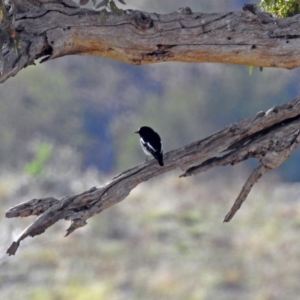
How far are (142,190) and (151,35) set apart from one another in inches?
1151

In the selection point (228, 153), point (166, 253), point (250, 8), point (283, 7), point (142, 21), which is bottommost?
point (228, 153)

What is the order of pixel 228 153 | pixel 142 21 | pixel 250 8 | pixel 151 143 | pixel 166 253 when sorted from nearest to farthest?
1. pixel 142 21
2. pixel 250 8
3. pixel 228 153
4. pixel 151 143
5. pixel 166 253

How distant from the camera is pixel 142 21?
24.5ft

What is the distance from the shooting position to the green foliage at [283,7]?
28.5ft

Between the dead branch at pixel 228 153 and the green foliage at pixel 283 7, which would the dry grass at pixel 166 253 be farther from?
the dead branch at pixel 228 153

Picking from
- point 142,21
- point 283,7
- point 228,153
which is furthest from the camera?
point 283,7

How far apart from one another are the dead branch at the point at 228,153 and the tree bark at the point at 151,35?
572 millimetres

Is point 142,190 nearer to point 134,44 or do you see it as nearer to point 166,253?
point 166,253

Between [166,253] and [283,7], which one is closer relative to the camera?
[283,7]

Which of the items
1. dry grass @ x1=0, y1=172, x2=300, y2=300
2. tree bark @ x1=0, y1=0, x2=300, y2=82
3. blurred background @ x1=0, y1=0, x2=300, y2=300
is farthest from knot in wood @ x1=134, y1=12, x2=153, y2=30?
dry grass @ x1=0, y1=172, x2=300, y2=300

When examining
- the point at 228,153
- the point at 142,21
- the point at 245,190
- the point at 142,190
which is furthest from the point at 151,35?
the point at 142,190

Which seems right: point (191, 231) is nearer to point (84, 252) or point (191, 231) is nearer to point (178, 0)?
point (84, 252)

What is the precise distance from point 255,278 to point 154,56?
22.2 m

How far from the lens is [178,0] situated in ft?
148
